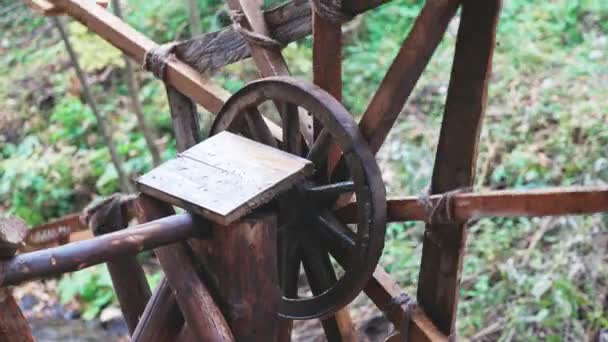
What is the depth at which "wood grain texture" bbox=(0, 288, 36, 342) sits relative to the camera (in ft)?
5.87

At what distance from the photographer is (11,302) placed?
5.91 feet

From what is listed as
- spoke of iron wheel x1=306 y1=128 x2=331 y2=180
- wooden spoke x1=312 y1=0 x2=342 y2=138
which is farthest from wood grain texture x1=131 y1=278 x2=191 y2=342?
wooden spoke x1=312 y1=0 x2=342 y2=138

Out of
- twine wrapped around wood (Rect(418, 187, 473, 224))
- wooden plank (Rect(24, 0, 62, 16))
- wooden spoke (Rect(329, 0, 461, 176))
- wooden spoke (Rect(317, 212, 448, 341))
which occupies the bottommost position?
wooden spoke (Rect(317, 212, 448, 341))

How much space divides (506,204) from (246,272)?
0.80 metres

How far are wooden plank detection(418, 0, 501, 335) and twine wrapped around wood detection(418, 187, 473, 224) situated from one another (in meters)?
0.07

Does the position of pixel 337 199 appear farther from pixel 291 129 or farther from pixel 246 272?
pixel 246 272

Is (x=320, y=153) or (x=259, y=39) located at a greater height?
(x=259, y=39)

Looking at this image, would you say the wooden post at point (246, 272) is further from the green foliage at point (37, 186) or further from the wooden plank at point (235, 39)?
the green foliage at point (37, 186)

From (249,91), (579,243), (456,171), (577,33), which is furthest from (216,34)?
(577,33)

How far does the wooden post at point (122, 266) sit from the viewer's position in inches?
106

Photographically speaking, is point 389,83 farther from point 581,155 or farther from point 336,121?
point 581,155

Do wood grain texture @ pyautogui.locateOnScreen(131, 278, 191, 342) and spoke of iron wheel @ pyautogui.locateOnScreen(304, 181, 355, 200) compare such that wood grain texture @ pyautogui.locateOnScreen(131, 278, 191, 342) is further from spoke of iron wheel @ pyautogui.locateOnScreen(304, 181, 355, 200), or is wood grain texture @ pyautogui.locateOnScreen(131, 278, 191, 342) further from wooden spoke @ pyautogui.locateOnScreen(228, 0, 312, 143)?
wooden spoke @ pyautogui.locateOnScreen(228, 0, 312, 143)

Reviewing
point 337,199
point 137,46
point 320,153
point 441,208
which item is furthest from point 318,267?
point 137,46

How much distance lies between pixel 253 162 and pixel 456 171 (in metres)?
0.68
